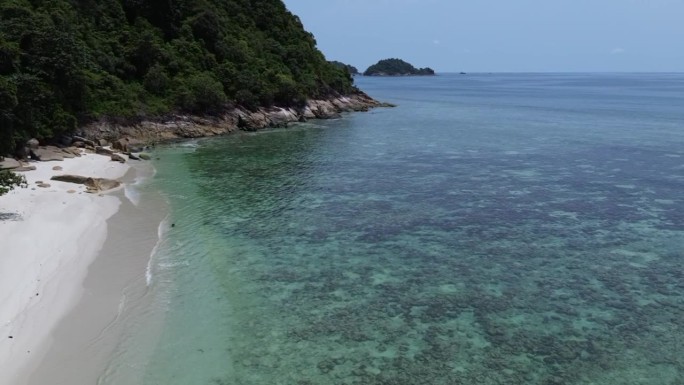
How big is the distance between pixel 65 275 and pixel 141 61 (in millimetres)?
49644

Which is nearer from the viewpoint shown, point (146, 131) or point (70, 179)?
point (70, 179)

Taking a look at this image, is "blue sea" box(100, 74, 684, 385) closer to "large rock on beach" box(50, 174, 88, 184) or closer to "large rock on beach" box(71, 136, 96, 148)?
"large rock on beach" box(50, 174, 88, 184)

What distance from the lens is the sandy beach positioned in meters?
13.6

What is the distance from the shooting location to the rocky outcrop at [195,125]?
160ft

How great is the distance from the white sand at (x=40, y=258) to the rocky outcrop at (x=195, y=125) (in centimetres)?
1653

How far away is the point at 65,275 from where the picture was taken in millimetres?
18625

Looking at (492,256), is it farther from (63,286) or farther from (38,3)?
(38,3)

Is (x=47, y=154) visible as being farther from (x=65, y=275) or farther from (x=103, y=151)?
(x=65, y=275)

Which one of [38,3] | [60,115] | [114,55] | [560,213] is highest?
[38,3]

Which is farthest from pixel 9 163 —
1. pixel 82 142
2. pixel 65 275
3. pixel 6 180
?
pixel 65 275

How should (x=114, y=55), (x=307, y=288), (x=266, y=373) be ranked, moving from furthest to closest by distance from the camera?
1. (x=114, y=55)
2. (x=307, y=288)
3. (x=266, y=373)

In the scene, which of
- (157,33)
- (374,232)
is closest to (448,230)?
(374,232)

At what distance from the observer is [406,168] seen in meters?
41.5

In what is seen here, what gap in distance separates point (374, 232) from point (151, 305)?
1138cm
